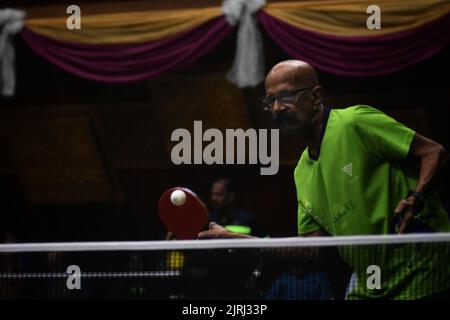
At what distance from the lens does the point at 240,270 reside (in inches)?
173

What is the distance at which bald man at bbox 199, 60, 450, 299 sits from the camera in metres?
4.01

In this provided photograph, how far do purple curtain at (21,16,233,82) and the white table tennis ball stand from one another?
308 cm

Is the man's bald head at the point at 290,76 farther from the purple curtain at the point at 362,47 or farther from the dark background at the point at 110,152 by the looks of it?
the dark background at the point at 110,152

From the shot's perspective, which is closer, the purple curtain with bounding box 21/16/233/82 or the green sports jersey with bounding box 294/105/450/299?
the green sports jersey with bounding box 294/105/450/299

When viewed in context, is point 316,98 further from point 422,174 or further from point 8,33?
point 8,33

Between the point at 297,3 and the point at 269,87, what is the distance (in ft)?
9.71

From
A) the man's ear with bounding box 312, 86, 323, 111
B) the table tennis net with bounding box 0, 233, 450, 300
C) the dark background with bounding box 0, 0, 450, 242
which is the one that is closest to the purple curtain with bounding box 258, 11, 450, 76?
the dark background with bounding box 0, 0, 450, 242

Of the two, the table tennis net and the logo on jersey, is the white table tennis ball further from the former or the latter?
the logo on jersey

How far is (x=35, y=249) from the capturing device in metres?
4.56

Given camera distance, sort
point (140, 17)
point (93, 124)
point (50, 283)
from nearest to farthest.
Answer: point (50, 283) < point (140, 17) < point (93, 124)

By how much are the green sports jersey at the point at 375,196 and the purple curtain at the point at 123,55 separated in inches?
128

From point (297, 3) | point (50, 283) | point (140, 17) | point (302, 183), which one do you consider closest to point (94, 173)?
point (140, 17)

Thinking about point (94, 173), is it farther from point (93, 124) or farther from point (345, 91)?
point (345, 91)

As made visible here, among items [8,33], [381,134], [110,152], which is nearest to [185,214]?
[381,134]
